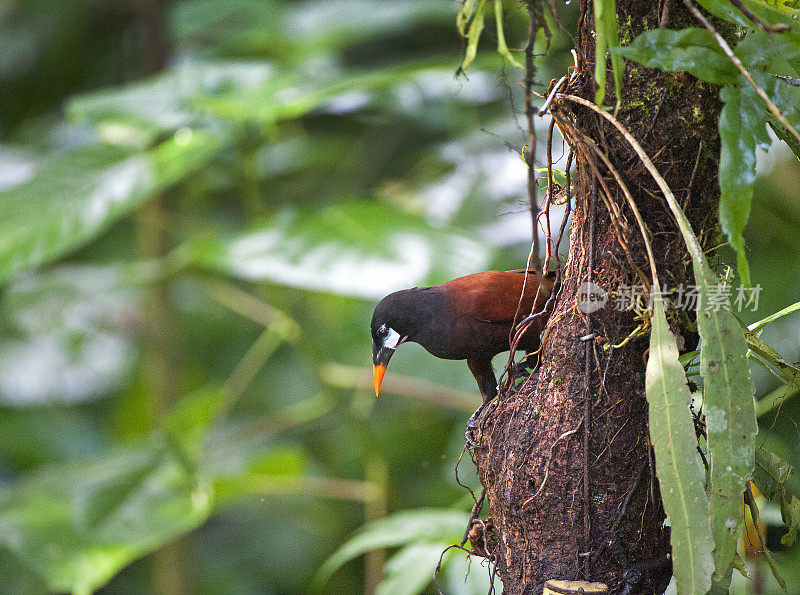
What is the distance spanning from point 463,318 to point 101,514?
150 cm

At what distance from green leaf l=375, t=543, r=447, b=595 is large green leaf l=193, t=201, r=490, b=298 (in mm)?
563

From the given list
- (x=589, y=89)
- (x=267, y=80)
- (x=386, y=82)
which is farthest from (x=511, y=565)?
(x=267, y=80)

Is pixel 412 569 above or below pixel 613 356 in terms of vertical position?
below

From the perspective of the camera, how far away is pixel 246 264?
5.88 feet

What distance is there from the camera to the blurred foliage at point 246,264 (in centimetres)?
185

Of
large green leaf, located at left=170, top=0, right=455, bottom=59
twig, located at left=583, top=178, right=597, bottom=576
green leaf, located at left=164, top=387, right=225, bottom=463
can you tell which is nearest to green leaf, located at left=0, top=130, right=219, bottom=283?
green leaf, located at left=164, top=387, right=225, bottom=463

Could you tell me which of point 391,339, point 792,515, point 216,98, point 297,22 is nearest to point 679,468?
point 792,515

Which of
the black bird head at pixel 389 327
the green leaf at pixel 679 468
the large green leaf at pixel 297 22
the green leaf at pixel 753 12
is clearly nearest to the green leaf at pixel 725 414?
the green leaf at pixel 679 468

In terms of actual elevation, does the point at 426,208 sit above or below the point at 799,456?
below

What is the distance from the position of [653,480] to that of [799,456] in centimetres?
24

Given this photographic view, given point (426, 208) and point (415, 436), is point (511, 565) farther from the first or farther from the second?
point (415, 436)

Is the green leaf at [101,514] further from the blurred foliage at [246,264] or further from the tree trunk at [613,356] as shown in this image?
the tree trunk at [613,356]

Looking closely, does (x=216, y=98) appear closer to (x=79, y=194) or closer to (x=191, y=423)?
(x=79, y=194)

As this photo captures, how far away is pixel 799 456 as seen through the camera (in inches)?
39.3
